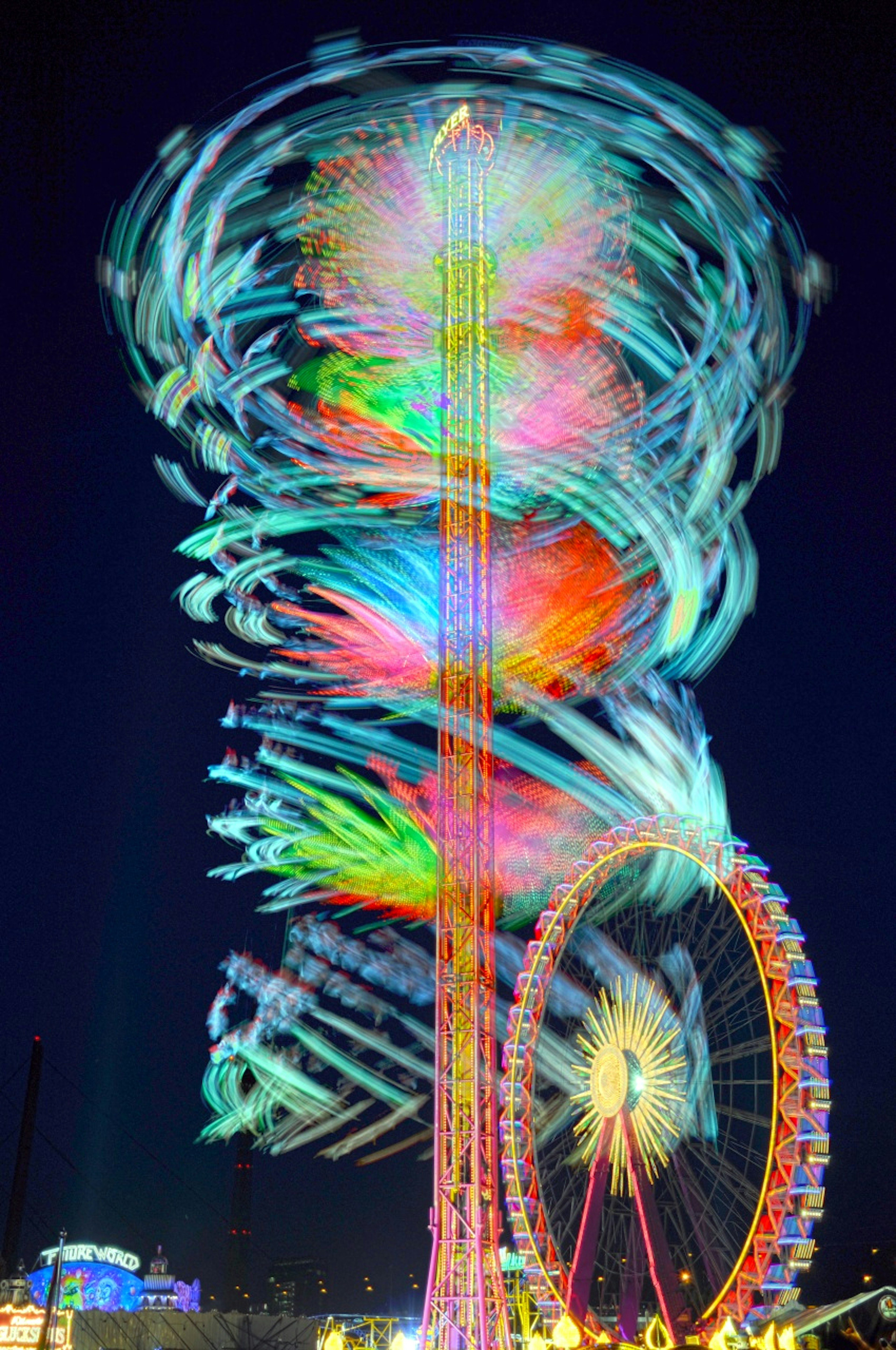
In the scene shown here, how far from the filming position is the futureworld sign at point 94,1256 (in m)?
67.2

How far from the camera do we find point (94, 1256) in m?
68.1

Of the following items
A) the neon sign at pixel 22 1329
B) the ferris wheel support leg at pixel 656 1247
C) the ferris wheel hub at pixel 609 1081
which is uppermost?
the ferris wheel hub at pixel 609 1081

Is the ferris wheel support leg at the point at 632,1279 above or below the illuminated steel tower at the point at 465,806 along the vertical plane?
below

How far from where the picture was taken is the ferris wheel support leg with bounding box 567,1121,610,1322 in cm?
3067

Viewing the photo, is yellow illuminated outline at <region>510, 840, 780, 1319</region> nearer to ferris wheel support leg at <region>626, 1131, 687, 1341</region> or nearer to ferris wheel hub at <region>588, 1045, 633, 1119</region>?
ferris wheel support leg at <region>626, 1131, 687, 1341</region>

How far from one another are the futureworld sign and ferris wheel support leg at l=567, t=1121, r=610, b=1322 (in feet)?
141

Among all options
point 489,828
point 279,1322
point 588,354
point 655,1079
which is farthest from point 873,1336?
point 279,1322

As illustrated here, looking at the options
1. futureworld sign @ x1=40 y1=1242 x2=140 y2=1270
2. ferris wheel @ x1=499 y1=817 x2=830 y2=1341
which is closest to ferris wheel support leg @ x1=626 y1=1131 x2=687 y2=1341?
ferris wheel @ x1=499 y1=817 x2=830 y2=1341

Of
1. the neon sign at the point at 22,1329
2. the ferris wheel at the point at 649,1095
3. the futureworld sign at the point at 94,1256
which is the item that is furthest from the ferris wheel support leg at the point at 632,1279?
the futureworld sign at the point at 94,1256

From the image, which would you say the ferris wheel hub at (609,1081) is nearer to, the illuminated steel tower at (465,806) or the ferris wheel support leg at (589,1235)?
the ferris wheel support leg at (589,1235)

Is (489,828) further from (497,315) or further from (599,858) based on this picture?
(497,315)

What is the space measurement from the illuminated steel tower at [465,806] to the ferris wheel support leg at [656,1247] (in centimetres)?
356

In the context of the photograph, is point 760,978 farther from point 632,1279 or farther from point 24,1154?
point 24,1154

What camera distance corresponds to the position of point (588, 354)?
3316 centimetres
